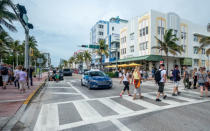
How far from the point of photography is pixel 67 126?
13.0ft

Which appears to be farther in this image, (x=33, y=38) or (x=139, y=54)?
(x=33, y=38)

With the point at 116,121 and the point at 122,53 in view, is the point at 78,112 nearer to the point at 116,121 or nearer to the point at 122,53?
the point at 116,121

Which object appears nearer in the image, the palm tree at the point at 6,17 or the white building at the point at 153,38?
the palm tree at the point at 6,17

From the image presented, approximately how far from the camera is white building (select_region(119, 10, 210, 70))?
30.2 meters

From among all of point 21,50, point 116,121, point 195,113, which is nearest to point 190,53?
point 195,113

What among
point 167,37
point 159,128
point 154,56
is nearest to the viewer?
point 159,128

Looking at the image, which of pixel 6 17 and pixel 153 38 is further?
pixel 153 38

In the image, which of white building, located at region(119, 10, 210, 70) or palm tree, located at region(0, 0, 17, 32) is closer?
palm tree, located at region(0, 0, 17, 32)

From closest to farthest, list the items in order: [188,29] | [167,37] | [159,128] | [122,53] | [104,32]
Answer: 1. [159,128]
2. [167,37]
3. [188,29]
4. [122,53]
5. [104,32]

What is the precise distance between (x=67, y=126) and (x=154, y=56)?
28.3 m

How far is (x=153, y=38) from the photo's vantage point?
30.2m

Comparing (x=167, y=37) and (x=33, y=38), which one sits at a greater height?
(x=33, y=38)

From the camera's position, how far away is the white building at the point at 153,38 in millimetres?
30188

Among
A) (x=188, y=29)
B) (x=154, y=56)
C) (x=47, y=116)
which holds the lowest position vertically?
(x=47, y=116)
